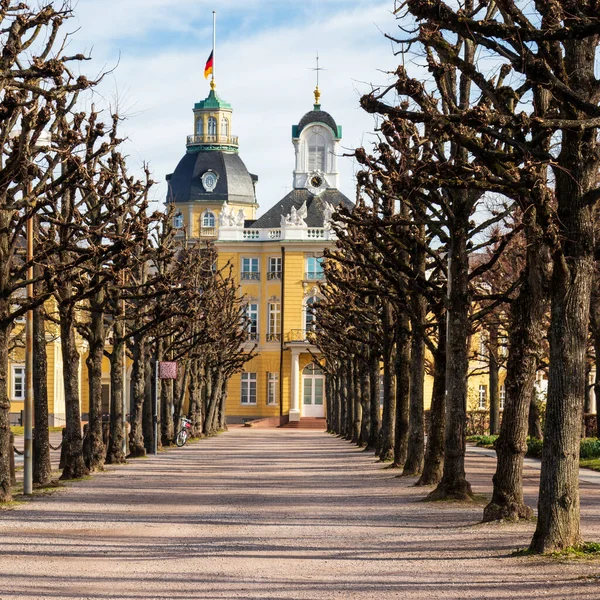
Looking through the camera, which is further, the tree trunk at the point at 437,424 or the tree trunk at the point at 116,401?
the tree trunk at the point at 116,401

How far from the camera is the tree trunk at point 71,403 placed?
28.0 metres

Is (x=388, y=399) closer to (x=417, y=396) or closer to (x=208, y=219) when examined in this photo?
(x=417, y=396)

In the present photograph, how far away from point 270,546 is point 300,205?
87712mm

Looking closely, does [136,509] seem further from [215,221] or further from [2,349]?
[215,221]

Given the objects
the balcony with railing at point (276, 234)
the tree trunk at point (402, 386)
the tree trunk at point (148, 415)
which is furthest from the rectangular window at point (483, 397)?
the tree trunk at point (402, 386)

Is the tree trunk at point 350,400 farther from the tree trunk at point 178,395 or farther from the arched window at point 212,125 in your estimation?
the arched window at point 212,125

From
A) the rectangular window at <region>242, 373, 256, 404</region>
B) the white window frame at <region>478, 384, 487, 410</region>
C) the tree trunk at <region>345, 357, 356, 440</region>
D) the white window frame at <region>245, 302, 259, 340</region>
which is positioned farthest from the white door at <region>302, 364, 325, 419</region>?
the tree trunk at <region>345, 357, 356, 440</region>

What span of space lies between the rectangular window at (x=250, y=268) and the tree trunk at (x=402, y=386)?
222 feet

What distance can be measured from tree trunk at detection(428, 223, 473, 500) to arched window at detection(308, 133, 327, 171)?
83309mm

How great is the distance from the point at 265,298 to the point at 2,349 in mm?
77992

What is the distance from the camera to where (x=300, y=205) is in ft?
335

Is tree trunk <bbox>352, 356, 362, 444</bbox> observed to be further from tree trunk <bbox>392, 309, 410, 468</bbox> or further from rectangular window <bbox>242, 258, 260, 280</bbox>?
rectangular window <bbox>242, 258, 260, 280</bbox>

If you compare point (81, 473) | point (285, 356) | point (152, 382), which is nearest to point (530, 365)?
point (81, 473)

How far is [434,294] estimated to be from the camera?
77.1 ft
